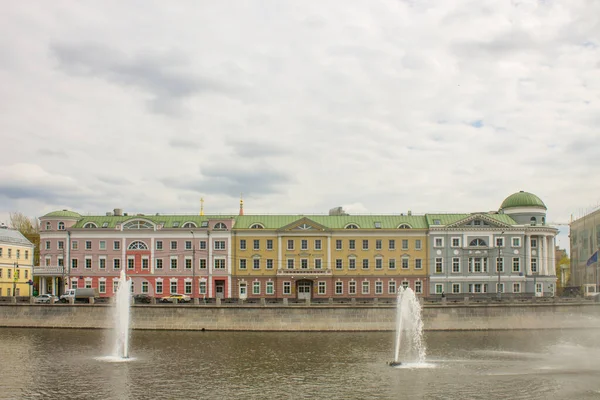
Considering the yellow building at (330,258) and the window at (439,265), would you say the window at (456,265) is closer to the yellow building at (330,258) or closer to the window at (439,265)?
the window at (439,265)

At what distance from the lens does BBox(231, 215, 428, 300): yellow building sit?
97750 millimetres

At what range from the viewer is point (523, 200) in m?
101

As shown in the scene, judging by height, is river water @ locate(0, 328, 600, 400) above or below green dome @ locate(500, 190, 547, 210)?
below

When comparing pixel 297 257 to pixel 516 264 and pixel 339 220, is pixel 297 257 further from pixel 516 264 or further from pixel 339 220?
pixel 516 264

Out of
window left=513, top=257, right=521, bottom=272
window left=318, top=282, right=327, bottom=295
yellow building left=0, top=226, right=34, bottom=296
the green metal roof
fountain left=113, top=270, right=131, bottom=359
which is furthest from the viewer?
yellow building left=0, top=226, right=34, bottom=296

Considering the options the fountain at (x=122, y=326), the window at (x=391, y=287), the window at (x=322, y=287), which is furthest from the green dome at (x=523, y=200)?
the fountain at (x=122, y=326)

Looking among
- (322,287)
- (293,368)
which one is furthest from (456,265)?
(293,368)

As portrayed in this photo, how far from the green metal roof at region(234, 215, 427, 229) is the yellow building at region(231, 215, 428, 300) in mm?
1114

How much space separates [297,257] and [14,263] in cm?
4336

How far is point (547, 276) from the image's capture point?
98.6 meters

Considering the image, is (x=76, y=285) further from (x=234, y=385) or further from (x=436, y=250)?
(x=234, y=385)

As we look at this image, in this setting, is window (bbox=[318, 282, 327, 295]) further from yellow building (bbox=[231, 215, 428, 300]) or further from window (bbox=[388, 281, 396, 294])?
window (bbox=[388, 281, 396, 294])

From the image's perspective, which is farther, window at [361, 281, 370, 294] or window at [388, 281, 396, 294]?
window at [361, 281, 370, 294]

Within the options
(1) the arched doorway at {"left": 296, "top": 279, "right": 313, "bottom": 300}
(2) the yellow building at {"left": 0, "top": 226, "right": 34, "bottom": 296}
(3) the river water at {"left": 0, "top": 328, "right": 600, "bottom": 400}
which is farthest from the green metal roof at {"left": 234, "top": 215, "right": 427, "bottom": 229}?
(2) the yellow building at {"left": 0, "top": 226, "right": 34, "bottom": 296}
